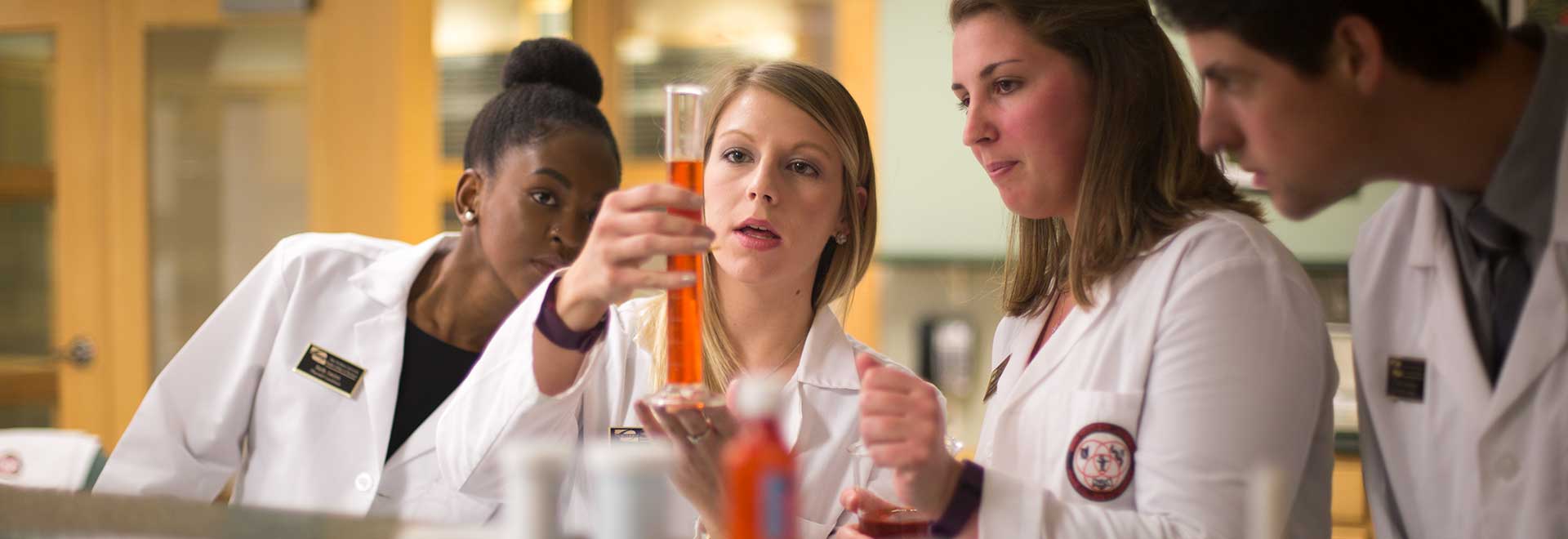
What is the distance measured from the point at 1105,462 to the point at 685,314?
49 centimetres

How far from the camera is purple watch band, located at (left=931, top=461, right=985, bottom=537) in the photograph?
3.93 ft

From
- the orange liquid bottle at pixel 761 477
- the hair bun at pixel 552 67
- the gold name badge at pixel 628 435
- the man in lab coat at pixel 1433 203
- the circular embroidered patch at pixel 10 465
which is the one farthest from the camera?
the circular embroidered patch at pixel 10 465

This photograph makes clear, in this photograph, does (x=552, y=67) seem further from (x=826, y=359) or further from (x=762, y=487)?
(x=762, y=487)

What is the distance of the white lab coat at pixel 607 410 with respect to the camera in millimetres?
1475

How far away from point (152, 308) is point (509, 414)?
3.21m

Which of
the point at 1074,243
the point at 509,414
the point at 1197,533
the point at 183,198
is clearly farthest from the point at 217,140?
the point at 1197,533

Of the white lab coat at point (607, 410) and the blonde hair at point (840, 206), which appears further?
the blonde hair at point (840, 206)

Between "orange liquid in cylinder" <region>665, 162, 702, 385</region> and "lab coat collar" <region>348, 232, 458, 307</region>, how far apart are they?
1034mm

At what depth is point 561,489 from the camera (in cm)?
180

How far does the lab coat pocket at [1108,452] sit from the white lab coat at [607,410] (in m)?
0.38

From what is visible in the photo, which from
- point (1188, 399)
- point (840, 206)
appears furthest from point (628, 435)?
point (1188, 399)

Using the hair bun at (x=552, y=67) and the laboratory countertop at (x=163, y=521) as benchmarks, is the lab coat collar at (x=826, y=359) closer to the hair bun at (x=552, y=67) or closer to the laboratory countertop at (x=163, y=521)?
the hair bun at (x=552, y=67)

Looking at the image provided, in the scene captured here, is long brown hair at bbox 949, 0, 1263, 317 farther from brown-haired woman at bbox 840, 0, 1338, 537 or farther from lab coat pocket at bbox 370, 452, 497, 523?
lab coat pocket at bbox 370, 452, 497, 523

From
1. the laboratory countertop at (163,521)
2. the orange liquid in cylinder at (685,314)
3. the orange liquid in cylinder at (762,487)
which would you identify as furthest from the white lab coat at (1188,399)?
the laboratory countertop at (163,521)
